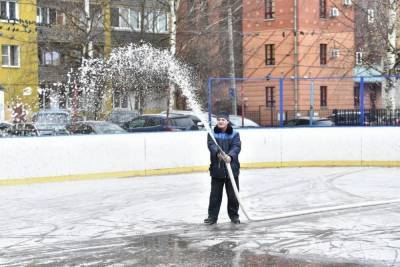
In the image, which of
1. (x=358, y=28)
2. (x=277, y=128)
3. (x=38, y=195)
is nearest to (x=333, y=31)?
(x=358, y=28)

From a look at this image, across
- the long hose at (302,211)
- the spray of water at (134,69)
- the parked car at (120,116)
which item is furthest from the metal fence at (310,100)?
the long hose at (302,211)

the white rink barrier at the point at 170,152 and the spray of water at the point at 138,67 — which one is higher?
the spray of water at the point at 138,67

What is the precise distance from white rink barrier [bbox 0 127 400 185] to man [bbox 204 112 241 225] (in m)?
7.46

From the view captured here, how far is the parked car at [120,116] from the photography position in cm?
2019

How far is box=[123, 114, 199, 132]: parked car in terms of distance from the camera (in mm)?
19609

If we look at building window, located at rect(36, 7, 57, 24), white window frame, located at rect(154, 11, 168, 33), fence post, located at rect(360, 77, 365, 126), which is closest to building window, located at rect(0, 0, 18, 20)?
building window, located at rect(36, 7, 57, 24)

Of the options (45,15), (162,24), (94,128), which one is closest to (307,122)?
(94,128)

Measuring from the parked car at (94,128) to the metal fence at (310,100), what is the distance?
10.5 ft

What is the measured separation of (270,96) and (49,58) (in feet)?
82.1

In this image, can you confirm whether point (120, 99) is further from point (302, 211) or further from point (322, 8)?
point (322, 8)

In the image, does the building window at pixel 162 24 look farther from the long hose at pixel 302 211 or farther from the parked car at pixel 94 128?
the long hose at pixel 302 211

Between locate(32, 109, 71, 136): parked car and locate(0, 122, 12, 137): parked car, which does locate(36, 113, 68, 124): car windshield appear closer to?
locate(32, 109, 71, 136): parked car

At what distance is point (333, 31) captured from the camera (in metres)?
42.5

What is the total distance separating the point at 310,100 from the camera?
20531 mm
